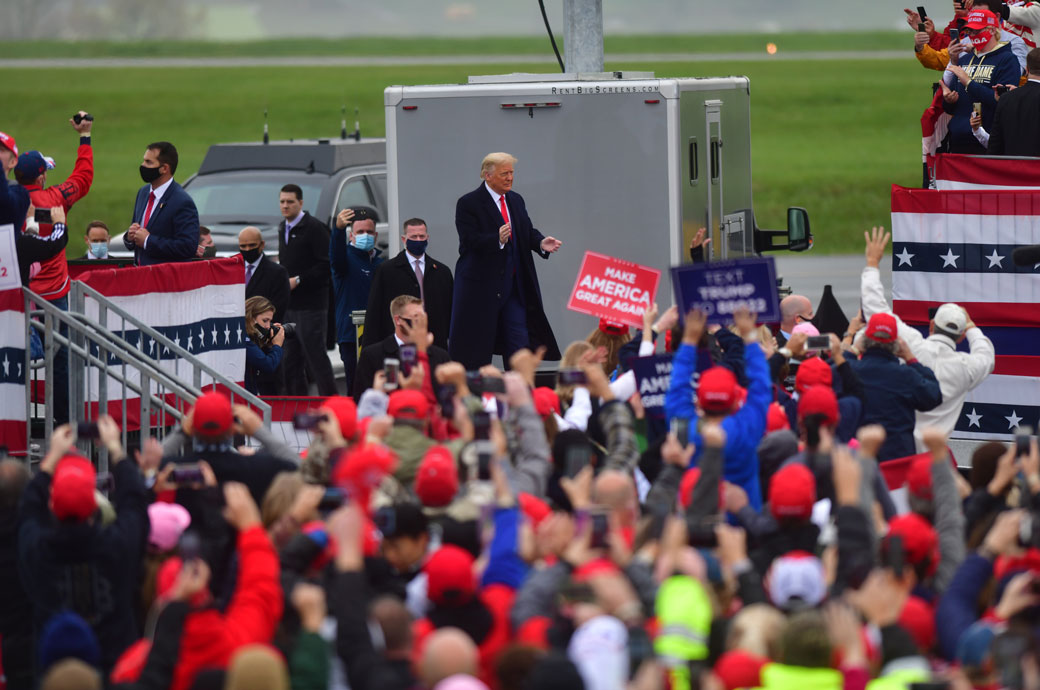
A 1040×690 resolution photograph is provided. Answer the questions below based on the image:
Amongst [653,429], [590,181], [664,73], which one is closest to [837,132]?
[664,73]

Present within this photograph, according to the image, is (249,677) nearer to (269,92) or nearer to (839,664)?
(839,664)

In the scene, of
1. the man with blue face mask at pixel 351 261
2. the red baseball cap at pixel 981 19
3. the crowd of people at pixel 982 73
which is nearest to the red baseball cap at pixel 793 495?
the crowd of people at pixel 982 73

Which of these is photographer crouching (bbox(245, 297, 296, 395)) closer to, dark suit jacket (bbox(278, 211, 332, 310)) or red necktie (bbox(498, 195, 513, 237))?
red necktie (bbox(498, 195, 513, 237))

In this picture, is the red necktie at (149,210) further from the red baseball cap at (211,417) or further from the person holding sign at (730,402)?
the person holding sign at (730,402)

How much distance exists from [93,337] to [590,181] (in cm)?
451

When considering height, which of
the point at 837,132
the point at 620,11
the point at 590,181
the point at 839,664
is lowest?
the point at 839,664

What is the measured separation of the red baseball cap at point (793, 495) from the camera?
6.66m

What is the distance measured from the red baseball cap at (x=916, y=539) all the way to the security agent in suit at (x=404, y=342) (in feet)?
11.6

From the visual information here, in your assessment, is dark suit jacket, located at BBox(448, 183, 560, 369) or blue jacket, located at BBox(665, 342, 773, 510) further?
dark suit jacket, located at BBox(448, 183, 560, 369)

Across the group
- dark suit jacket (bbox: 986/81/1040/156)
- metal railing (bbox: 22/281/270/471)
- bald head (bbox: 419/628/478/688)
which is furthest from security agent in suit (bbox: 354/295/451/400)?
dark suit jacket (bbox: 986/81/1040/156)

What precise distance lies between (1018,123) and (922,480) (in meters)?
6.41

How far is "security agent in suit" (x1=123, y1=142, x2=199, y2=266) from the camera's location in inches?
460

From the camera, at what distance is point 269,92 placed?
2527 inches

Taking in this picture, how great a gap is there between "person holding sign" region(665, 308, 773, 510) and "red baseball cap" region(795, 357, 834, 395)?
28.7 inches
